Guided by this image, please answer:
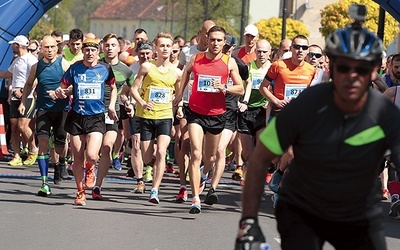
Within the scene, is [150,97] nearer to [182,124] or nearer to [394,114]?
[182,124]

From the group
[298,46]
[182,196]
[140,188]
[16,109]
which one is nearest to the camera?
[298,46]

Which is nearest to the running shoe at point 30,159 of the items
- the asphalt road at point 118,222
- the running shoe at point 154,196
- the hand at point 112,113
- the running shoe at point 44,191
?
the asphalt road at point 118,222

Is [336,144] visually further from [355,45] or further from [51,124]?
[51,124]

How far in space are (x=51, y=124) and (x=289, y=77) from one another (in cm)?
314

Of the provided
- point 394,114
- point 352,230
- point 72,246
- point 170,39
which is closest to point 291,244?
point 352,230

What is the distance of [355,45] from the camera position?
15.5 feet

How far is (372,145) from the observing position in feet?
16.1

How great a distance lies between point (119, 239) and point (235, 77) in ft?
9.75

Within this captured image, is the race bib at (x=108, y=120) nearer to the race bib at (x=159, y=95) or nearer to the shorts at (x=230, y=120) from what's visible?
the race bib at (x=159, y=95)

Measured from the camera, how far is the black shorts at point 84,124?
1224 cm

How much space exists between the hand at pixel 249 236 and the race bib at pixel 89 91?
299 inches

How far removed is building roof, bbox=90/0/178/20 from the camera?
506 ft

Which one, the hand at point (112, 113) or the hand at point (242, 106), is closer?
the hand at point (112, 113)

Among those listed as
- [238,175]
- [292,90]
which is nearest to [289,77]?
[292,90]
